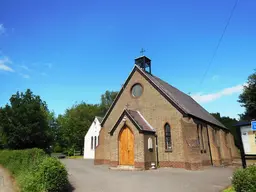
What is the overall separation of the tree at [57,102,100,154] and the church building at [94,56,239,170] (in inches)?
1054

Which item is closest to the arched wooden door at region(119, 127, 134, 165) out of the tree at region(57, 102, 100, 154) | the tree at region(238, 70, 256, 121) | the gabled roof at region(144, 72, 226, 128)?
the gabled roof at region(144, 72, 226, 128)

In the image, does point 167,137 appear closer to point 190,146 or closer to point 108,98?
point 190,146

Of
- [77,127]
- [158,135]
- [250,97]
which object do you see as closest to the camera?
[158,135]

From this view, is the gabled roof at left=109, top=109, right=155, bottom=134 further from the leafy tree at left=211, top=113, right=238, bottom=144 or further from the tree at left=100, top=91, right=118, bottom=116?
the tree at left=100, top=91, right=118, bottom=116

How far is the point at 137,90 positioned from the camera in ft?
76.2

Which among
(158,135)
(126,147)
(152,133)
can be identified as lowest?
(126,147)

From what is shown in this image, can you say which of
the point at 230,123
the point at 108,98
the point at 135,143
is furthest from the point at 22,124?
the point at 108,98

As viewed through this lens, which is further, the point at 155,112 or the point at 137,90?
the point at 137,90

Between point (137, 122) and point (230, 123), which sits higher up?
point (230, 123)

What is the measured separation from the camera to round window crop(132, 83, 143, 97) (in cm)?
2293

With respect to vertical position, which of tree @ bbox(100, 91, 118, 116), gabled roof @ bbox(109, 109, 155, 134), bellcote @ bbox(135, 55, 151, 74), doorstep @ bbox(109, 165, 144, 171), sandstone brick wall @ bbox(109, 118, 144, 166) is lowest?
doorstep @ bbox(109, 165, 144, 171)

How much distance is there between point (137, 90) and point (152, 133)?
19.6ft

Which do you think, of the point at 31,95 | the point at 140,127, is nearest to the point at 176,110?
the point at 140,127

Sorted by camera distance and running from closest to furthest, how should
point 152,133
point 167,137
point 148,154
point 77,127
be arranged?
point 148,154, point 152,133, point 167,137, point 77,127
